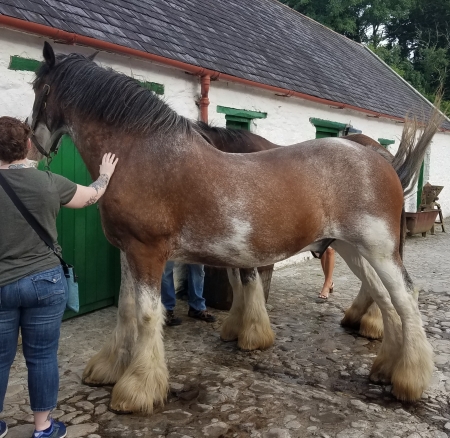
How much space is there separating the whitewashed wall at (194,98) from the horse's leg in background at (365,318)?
117 inches

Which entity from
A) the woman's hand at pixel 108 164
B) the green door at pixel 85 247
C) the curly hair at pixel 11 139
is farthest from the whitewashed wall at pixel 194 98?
the curly hair at pixel 11 139

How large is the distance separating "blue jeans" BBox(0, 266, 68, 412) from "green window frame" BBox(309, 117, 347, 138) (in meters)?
7.40

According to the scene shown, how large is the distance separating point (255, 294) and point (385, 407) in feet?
5.28

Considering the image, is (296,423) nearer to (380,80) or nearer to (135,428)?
(135,428)

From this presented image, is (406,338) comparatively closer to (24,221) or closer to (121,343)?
(121,343)

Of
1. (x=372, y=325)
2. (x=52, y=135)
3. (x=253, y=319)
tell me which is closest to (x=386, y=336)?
(x=372, y=325)

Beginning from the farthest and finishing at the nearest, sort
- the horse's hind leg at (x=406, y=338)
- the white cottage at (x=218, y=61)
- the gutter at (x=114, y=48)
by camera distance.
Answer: the white cottage at (x=218, y=61)
the gutter at (x=114, y=48)
the horse's hind leg at (x=406, y=338)

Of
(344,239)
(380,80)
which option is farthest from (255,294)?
(380,80)

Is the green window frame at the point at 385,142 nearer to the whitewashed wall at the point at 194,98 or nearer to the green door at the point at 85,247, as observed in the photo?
the whitewashed wall at the point at 194,98

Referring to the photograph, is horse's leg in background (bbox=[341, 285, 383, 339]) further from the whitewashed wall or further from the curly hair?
the curly hair

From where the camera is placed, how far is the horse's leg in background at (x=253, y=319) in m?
4.39

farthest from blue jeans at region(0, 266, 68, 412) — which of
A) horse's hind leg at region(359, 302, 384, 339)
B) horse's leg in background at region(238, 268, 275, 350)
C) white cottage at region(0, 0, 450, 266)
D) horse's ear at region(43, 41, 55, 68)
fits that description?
horse's hind leg at region(359, 302, 384, 339)

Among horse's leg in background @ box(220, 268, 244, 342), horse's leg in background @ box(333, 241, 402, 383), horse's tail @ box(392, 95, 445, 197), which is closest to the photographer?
horse's leg in background @ box(333, 241, 402, 383)

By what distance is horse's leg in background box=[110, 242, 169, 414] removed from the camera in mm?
3160
